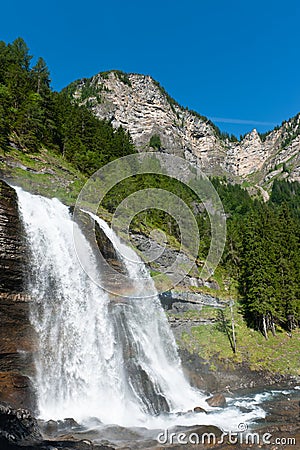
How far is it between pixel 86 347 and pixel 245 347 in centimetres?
1560

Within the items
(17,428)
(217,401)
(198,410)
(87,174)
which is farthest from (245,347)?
(87,174)

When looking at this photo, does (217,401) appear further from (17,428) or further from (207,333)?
(17,428)

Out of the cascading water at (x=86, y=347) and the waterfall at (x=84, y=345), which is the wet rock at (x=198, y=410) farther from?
the waterfall at (x=84, y=345)

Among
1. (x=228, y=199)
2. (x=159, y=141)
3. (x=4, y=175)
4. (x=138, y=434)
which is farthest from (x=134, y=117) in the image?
(x=138, y=434)

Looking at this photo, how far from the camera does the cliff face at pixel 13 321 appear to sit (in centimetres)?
1534

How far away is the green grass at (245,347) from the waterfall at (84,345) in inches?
145

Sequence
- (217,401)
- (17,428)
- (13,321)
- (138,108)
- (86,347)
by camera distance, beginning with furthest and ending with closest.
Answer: (138,108) → (217,401) → (86,347) → (13,321) → (17,428)

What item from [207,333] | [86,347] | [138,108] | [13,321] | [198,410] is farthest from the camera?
[138,108]

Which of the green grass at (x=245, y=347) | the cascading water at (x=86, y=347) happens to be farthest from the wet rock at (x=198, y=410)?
the green grass at (x=245, y=347)

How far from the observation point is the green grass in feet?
86.0

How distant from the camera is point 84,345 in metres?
19.1

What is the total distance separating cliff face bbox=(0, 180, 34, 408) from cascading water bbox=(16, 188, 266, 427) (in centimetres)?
65

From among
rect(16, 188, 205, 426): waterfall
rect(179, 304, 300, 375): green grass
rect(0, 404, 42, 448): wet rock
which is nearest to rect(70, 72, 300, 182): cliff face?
rect(179, 304, 300, 375): green grass

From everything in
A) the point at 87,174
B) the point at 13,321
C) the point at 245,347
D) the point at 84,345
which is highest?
the point at 87,174
